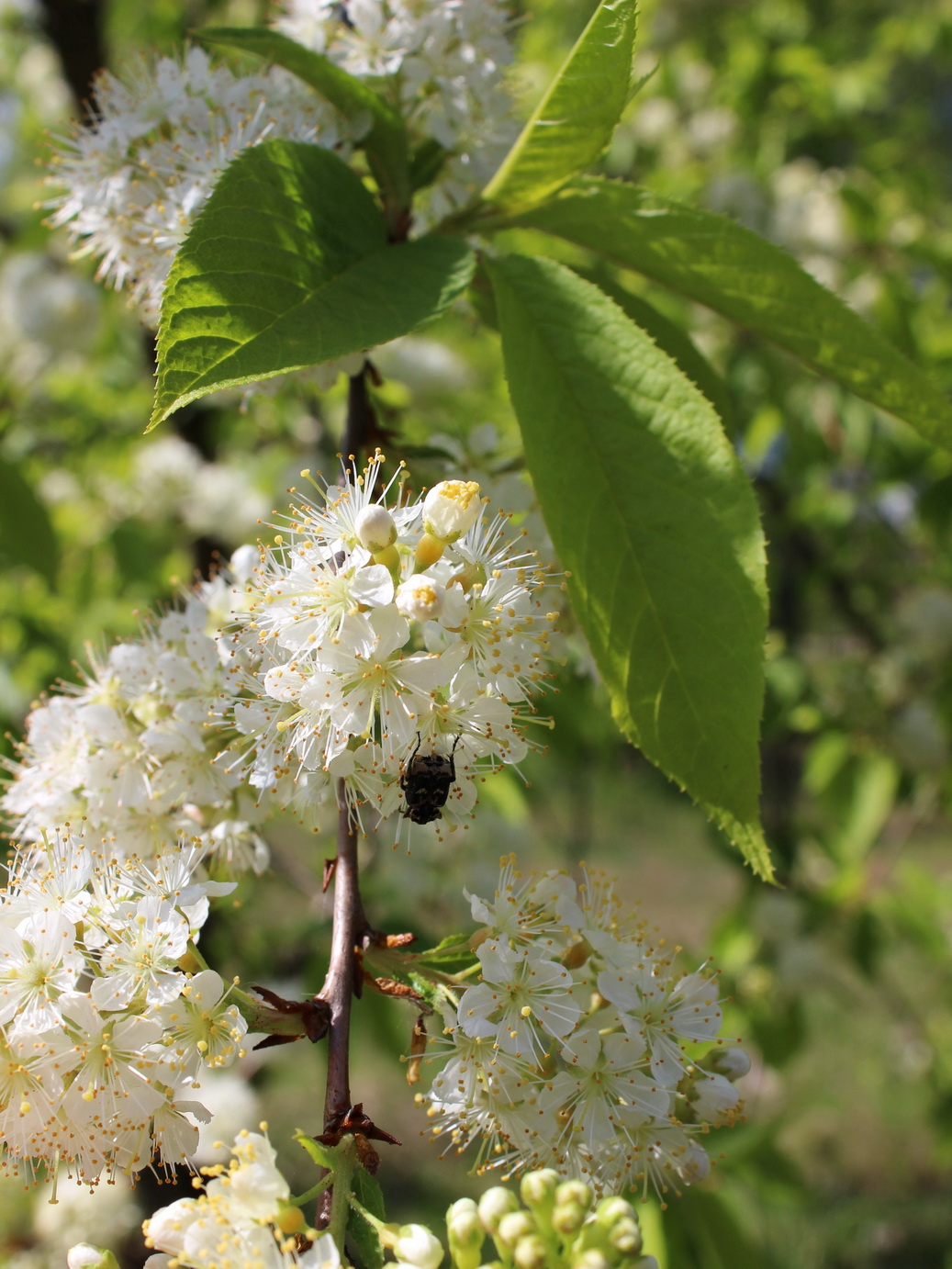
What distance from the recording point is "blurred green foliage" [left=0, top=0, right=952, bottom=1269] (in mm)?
3604

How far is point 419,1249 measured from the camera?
97cm

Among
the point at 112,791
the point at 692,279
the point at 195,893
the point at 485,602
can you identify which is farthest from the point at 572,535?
the point at 112,791

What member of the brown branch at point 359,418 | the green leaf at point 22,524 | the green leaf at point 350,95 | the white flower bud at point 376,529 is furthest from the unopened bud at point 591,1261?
the green leaf at point 22,524

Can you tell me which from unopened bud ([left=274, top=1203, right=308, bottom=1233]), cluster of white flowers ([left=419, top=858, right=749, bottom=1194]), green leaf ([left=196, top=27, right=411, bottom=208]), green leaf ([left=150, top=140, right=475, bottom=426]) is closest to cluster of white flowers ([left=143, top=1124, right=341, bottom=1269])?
unopened bud ([left=274, top=1203, right=308, bottom=1233])

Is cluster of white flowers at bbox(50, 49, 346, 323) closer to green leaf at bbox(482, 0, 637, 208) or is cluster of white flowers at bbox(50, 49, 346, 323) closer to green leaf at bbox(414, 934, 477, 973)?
green leaf at bbox(482, 0, 637, 208)

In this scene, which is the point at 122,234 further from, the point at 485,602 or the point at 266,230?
the point at 485,602

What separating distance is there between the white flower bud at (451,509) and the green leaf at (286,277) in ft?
0.59

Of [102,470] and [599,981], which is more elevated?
[599,981]

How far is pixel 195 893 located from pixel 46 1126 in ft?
0.95

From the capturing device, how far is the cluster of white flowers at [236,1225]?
3.22 ft

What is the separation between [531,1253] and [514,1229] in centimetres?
4

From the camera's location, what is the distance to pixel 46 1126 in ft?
3.70

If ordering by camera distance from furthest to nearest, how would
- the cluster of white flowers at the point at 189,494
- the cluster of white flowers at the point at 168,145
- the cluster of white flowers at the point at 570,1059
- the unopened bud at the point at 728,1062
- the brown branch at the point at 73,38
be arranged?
the cluster of white flowers at the point at 189,494 < the brown branch at the point at 73,38 < the cluster of white flowers at the point at 168,145 < the unopened bud at the point at 728,1062 < the cluster of white flowers at the point at 570,1059

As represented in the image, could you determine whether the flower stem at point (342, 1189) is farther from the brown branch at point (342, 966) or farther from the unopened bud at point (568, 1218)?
the unopened bud at point (568, 1218)
